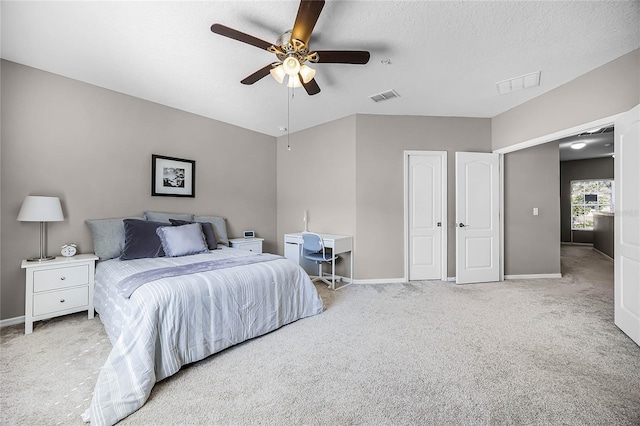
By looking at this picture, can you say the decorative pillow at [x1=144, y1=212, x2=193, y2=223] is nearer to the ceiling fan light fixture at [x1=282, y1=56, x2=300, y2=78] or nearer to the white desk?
the white desk

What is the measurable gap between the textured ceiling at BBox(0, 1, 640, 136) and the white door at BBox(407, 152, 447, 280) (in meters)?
1.08

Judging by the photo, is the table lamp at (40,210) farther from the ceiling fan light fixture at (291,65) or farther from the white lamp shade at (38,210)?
the ceiling fan light fixture at (291,65)

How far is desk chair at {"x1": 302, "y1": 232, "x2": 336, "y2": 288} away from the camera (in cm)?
381

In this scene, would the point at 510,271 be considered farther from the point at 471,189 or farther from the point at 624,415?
the point at 624,415

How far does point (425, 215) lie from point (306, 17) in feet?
11.1

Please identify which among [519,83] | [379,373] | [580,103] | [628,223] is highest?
[519,83]

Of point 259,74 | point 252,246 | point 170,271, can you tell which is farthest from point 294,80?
point 252,246

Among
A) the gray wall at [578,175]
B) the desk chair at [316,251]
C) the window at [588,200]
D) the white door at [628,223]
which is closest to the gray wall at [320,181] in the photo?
the desk chair at [316,251]

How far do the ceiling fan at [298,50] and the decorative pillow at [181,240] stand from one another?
6.53 ft

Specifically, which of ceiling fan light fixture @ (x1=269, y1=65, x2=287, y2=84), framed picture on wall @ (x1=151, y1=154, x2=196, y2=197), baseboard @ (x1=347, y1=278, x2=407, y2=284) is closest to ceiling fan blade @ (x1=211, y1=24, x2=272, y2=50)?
ceiling fan light fixture @ (x1=269, y1=65, x2=287, y2=84)

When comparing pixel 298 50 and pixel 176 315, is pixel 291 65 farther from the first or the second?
pixel 176 315

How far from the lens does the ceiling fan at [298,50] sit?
1739 millimetres

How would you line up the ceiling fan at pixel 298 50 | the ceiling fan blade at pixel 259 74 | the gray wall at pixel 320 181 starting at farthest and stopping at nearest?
1. the gray wall at pixel 320 181
2. the ceiling fan blade at pixel 259 74
3. the ceiling fan at pixel 298 50

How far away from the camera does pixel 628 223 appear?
2.39 metres
